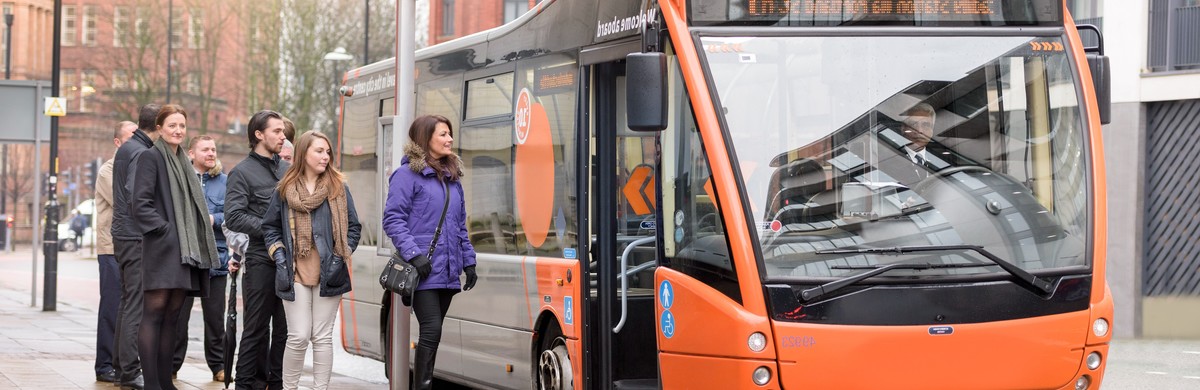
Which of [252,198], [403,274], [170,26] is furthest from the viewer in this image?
[170,26]

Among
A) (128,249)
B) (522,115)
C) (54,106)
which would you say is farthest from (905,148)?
(54,106)

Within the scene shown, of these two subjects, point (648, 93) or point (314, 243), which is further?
point (314, 243)

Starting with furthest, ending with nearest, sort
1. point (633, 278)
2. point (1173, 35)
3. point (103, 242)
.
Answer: point (1173, 35)
point (103, 242)
point (633, 278)

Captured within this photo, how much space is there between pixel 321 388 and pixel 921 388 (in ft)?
12.1

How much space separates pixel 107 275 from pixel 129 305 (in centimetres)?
173

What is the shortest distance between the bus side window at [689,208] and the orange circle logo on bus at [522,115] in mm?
2219

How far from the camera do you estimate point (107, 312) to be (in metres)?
11.4

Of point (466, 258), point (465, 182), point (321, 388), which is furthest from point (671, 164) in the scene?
point (465, 182)

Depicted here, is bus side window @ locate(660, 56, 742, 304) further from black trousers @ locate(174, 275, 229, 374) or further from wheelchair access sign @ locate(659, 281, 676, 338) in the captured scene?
black trousers @ locate(174, 275, 229, 374)

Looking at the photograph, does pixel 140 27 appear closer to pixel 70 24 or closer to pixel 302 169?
pixel 70 24

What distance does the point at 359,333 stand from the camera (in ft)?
41.6

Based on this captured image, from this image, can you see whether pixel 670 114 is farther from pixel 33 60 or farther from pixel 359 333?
pixel 33 60

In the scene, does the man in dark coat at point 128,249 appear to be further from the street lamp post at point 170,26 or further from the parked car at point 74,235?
the parked car at point 74,235

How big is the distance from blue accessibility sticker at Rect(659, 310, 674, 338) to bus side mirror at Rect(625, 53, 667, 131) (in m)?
0.97
